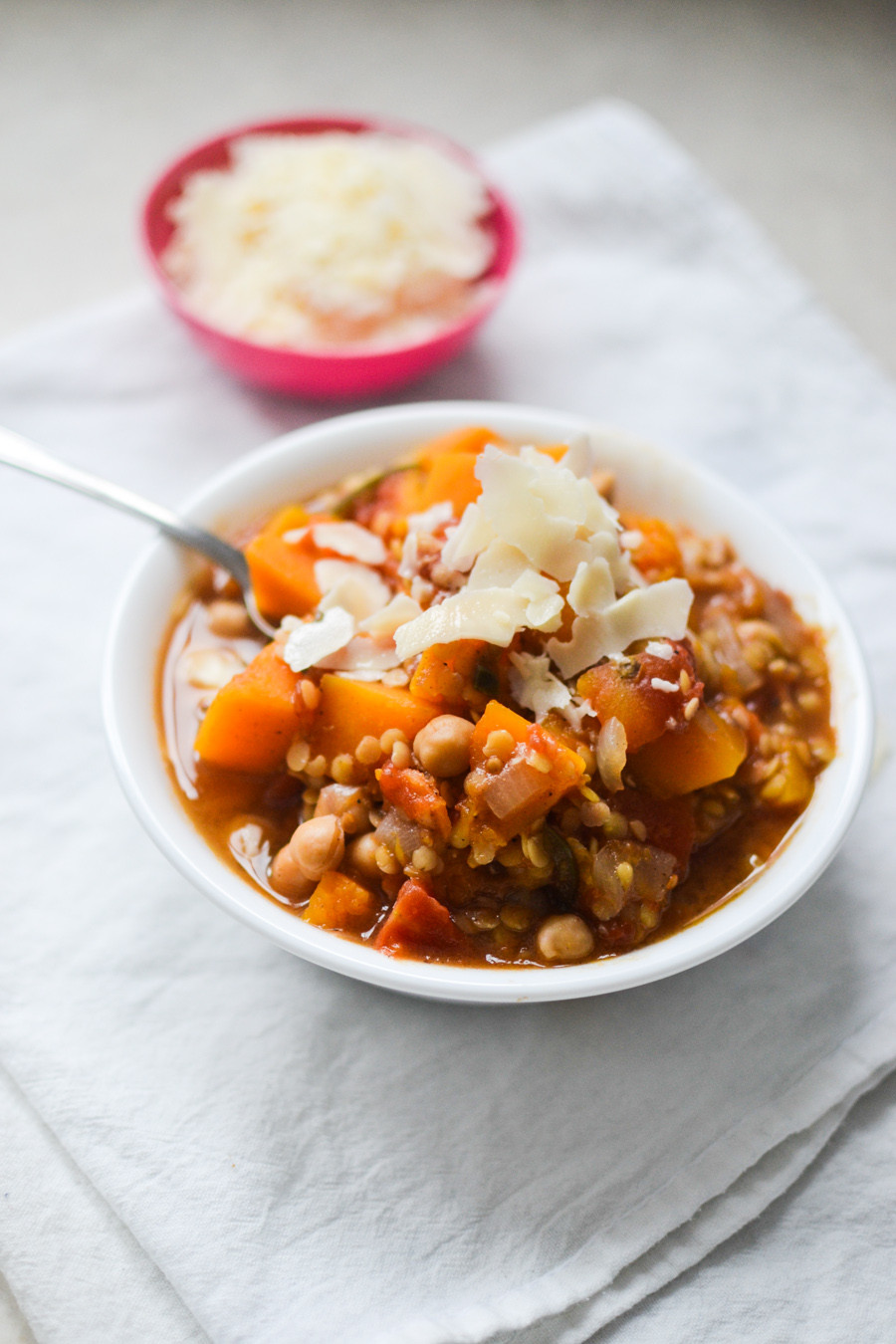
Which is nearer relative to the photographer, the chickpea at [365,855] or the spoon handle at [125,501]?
the chickpea at [365,855]

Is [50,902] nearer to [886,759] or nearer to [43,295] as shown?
[886,759]

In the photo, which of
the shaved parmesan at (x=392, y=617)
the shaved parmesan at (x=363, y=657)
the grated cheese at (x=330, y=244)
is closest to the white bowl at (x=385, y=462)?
the shaved parmesan at (x=363, y=657)

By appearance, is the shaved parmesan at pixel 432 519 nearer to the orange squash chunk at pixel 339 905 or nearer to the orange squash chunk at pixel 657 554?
the orange squash chunk at pixel 657 554

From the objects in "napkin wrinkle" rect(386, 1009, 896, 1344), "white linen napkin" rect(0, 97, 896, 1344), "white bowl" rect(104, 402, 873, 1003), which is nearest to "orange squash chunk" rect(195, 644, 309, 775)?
"white bowl" rect(104, 402, 873, 1003)

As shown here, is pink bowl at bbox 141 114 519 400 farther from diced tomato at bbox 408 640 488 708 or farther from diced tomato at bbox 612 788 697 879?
diced tomato at bbox 612 788 697 879

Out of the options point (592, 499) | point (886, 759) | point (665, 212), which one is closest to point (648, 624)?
point (592, 499)

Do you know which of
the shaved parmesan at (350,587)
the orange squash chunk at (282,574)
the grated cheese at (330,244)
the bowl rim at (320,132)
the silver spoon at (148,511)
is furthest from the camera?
the grated cheese at (330,244)

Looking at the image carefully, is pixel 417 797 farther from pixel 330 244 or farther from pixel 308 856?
pixel 330 244
